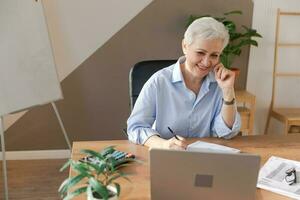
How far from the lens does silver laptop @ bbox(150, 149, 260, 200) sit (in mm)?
1041

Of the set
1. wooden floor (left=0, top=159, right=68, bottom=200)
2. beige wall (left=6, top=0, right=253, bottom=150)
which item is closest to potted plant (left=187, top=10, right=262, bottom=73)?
beige wall (left=6, top=0, right=253, bottom=150)

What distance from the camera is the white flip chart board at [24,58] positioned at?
231 centimetres

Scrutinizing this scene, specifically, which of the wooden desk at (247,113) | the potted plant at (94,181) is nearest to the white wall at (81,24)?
the wooden desk at (247,113)

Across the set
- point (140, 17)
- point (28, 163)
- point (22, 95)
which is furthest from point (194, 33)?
point (28, 163)

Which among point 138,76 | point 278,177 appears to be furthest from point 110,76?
point 278,177

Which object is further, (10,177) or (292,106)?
(292,106)

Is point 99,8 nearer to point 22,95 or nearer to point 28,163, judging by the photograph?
point 22,95

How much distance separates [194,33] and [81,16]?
169 cm

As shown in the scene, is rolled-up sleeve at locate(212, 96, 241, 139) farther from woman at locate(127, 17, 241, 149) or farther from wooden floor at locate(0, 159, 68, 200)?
wooden floor at locate(0, 159, 68, 200)

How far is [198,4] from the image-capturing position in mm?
3113

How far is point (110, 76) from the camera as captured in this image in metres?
3.18

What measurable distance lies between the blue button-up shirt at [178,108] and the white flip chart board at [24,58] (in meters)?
0.97

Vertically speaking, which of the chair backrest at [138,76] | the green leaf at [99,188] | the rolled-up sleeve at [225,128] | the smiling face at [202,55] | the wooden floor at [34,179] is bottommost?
the wooden floor at [34,179]

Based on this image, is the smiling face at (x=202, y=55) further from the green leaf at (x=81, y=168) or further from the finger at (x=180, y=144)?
the green leaf at (x=81, y=168)
